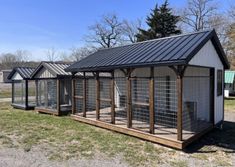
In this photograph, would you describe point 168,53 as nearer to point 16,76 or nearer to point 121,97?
point 121,97

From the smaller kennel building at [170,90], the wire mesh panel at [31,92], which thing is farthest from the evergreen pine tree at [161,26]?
the smaller kennel building at [170,90]

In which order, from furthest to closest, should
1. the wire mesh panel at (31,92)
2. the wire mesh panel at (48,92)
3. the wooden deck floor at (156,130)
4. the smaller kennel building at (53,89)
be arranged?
the wire mesh panel at (31,92), the wire mesh panel at (48,92), the smaller kennel building at (53,89), the wooden deck floor at (156,130)

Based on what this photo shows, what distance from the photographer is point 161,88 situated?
9383 millimetres

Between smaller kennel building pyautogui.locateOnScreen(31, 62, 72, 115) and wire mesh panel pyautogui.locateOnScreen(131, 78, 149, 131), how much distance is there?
12.6 ft

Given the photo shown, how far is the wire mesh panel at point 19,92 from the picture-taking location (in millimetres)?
14375

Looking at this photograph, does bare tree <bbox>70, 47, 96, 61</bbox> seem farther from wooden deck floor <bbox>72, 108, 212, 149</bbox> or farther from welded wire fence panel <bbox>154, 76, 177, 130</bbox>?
wooden deck floor <bbox>72, 108, 212, 149</bbox>

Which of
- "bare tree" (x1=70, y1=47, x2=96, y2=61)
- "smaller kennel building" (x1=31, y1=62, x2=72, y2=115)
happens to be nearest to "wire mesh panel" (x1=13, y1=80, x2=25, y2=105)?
"smaller kennel building" (x1=31, y1=62, x2=72, y2=115)

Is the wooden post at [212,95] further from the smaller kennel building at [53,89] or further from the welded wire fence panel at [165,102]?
Result: the smaller kennel building at [53,89]

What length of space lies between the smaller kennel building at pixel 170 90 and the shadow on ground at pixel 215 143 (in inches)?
8.3

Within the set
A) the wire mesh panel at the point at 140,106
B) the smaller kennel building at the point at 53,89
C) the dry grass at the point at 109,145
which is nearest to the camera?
the dry grass at the point at 109,145

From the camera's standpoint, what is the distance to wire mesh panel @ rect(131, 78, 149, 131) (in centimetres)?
845

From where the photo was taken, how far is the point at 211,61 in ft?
27.1

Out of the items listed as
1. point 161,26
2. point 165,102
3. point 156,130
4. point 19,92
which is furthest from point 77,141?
point 161,26

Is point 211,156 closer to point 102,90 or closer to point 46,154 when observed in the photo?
point 46,154
